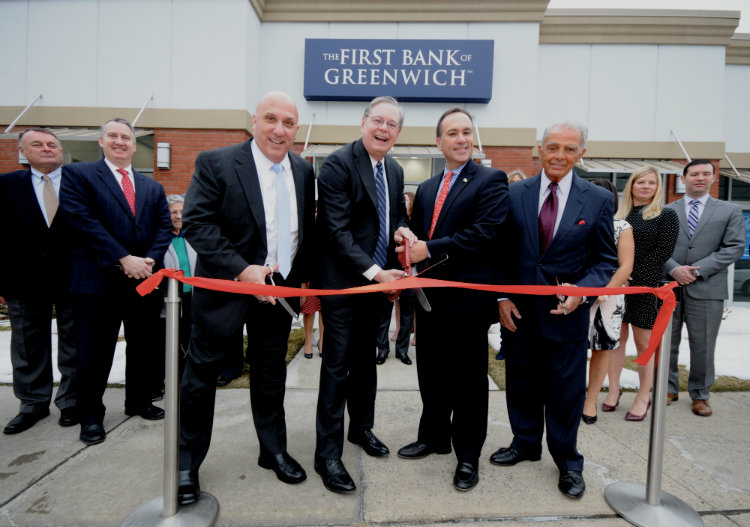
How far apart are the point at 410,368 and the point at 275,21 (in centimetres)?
736

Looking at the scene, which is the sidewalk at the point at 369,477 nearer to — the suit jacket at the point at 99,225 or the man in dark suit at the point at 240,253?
the man in dark suit at the point at 240,253

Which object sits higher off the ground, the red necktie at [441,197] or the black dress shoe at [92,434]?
the red necktie at [441,197]

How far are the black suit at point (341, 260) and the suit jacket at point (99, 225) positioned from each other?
156 cm

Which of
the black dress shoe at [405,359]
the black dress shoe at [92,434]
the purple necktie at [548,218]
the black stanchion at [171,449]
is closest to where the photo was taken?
the black stanchion at [171,449]

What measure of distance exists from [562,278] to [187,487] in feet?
7.84

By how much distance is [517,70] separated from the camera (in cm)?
823

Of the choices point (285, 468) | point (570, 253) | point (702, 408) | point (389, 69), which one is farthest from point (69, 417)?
point (389, 69)

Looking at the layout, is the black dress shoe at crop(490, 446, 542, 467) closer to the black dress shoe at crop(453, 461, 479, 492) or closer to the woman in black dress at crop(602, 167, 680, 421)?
the black dress shoe at crop(453, 461, 479, 492)

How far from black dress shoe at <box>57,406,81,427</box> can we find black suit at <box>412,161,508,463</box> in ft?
9.15

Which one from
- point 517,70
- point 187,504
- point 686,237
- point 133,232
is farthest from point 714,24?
point 187,504

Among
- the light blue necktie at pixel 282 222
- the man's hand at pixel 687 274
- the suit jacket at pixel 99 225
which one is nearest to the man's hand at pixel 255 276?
the light blue necktie at pixel 282 222

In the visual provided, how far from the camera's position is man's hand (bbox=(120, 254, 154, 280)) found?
118 inches

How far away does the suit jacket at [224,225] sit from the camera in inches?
89.0

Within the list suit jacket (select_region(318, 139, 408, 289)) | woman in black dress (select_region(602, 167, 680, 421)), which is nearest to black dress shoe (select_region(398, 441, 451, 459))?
suit jacket (select_region(318, 139, 408, 289))
